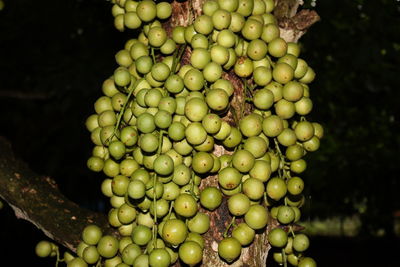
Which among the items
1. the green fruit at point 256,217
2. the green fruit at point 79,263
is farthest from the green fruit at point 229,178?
the green fruit at point 79,263

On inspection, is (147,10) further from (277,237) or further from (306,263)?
(306,263)

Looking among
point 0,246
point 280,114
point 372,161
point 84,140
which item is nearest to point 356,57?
point 280,114

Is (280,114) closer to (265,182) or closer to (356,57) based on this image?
(265,182)

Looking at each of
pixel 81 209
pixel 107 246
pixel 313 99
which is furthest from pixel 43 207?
pixel 313 99

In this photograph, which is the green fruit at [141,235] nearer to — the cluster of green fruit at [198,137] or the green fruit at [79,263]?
the cluster of green fruit at [198,137]

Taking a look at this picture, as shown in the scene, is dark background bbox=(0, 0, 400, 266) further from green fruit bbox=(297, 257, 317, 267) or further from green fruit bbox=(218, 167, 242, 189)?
green fruit bbox=(218, 167, 242, 189)
